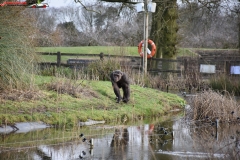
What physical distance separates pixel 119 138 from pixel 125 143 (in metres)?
0.64

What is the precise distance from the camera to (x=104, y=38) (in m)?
49.1

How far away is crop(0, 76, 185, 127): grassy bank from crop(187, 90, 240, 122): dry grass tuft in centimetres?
180

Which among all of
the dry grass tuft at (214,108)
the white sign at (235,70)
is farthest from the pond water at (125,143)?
the white sign at (235,70)

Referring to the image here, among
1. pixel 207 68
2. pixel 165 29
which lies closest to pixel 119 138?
pixel 207 68

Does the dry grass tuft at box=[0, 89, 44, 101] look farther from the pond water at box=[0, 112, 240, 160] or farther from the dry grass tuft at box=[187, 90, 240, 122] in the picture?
the dry grass tuft at box=[187, 90, 240, 122]

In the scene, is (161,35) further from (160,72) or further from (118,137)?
(118,137)

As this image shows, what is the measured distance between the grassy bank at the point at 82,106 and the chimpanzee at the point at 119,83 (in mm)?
264

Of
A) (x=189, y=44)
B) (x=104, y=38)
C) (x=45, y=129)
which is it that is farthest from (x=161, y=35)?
(x=189, y=44)

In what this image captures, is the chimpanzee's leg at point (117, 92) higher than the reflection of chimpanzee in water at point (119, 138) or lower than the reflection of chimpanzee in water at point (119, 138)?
higher

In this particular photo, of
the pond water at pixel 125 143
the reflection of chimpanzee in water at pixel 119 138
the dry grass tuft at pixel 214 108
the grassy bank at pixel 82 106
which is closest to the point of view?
the pond water at pixel 125 143

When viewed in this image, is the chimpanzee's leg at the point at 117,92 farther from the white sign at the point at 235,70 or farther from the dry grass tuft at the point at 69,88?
the white sign at the point at 235,70

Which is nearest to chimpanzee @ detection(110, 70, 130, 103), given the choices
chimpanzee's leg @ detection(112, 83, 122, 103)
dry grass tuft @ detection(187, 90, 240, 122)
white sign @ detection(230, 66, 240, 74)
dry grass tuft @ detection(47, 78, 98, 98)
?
chimpanzee's leg @ detection(112, 83, 122, 103)

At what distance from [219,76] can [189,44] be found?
31507mm

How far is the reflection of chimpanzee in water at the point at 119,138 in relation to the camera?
1067 cm
